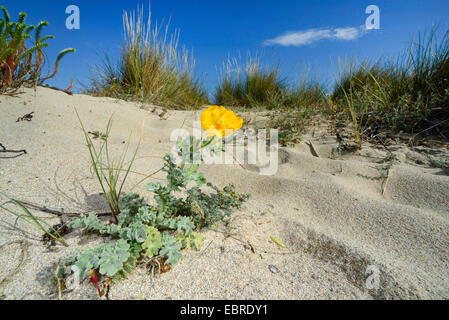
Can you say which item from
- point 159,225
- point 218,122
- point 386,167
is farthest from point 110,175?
point 386,167

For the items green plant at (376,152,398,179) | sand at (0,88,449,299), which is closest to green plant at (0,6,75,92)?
sand at (0,88,449,299)

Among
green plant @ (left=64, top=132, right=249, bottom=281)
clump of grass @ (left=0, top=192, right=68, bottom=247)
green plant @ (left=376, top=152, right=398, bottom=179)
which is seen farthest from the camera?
green plant @ (left=376, top=152, right=398, bottom=179)

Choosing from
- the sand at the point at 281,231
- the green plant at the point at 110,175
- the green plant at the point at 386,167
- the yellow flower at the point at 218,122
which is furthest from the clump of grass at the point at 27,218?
the green plant at the point at 386,167

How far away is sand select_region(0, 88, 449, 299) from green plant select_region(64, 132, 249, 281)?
0.23ft

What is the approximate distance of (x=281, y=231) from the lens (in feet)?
4.31

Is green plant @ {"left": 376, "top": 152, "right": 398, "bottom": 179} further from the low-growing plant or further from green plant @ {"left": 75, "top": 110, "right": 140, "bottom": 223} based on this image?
green plant @ {"left": 75, "top": 110, "right": 140, "bottom": 223}

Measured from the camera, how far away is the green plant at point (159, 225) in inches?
37.8

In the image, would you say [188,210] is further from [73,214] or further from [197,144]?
[73,214]

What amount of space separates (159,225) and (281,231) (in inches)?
24.9

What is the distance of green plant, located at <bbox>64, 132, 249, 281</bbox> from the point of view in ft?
3.15

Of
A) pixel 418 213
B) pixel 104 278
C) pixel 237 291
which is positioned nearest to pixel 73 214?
pixel 104 278

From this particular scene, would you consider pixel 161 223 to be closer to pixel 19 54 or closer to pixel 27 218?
pixel 27 218

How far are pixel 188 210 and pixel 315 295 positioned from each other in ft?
2.32

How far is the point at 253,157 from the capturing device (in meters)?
2.43
